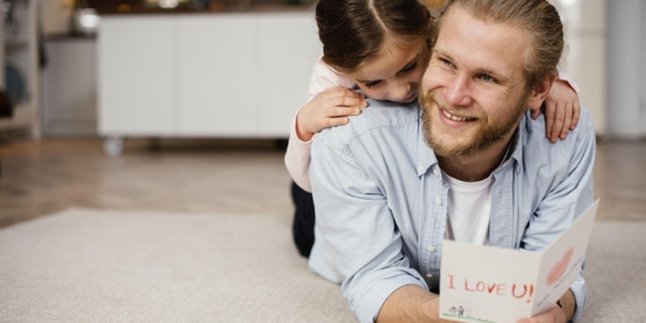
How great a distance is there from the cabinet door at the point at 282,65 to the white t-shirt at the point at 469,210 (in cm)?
348

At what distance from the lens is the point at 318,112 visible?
1451 mm

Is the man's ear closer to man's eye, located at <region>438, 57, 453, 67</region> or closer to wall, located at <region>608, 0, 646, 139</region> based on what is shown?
man's eye, located at <region>438, 57, 453, 67</region>

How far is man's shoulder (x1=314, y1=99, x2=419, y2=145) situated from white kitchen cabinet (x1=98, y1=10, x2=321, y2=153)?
340 cm

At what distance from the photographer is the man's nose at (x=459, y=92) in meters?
1.15

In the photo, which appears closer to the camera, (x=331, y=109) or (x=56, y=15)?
(x=331, y=109)

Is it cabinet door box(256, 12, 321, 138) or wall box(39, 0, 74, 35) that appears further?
wall box(39, 0, 74, 35)

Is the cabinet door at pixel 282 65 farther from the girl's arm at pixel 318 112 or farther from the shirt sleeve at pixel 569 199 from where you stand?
the shirt sleeve at pixel 569 199

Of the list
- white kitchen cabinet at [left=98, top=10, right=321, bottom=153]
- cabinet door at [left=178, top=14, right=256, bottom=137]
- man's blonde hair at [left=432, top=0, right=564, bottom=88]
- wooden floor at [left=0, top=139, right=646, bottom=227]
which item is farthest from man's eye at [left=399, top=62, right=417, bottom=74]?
cabinet door at [left=178, top=14, right=256, bottom=137]

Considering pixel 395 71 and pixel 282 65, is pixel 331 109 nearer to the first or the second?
pixel 395 71

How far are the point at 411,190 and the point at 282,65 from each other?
358 centimetres

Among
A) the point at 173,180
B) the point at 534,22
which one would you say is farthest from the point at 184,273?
the point at 173,180

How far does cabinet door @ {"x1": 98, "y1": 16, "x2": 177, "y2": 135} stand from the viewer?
4945 mm

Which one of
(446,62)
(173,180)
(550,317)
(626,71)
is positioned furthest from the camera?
(626,71)

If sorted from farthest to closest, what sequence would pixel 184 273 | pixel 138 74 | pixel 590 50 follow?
pixel 590 50
pixel 138 74
pixel 184 273
